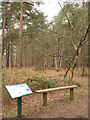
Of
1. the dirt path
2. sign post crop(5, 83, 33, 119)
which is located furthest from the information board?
the dirt path

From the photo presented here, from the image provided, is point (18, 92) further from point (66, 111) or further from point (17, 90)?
point (66, 111)

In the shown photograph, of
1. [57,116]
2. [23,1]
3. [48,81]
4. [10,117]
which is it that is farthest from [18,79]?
[23,1]

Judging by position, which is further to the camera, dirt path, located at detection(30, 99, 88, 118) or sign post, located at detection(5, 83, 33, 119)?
dirt path, located at detection(30, 99, 88, 118)

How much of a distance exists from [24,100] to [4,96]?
107cm

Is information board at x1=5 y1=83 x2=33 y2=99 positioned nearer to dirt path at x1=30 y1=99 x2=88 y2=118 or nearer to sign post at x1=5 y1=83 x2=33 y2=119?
sign post at x1=5 y1=83 x2=33 y2=119

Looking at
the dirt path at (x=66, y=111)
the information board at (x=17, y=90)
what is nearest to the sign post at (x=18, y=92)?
the information board at (x=17, y=90)

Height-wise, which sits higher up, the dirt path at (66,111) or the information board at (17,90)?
the information board at (17,90)

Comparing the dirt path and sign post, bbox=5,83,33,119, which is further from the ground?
sign post, bbox=5,83,33,119

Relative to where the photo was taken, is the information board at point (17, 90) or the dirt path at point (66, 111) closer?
the information board at point (17, 90)

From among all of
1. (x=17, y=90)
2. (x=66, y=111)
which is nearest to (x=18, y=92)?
(x=17, y=90)

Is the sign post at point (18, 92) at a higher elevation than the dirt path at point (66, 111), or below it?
higher

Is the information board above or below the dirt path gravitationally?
above

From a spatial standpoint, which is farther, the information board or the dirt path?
the dirt path

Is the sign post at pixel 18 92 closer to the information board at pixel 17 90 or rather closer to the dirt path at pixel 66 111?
the information board at pixel 17 90
